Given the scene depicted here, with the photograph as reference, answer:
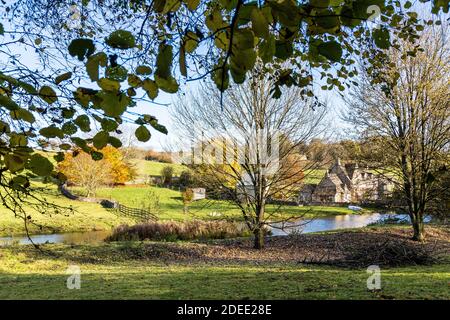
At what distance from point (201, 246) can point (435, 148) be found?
8.38 m

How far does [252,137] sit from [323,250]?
3.81 meters

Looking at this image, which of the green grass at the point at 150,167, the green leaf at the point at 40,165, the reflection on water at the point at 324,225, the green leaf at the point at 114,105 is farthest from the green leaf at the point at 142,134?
the green grass at the point at 150,167

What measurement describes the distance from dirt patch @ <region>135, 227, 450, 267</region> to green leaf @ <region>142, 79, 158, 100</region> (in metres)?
7.22

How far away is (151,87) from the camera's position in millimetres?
1333

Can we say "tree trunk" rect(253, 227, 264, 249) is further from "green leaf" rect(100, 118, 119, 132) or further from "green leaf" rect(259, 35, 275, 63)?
"green leaf" rect(259, 35, 275, 63)

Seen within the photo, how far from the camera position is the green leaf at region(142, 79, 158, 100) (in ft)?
4.35

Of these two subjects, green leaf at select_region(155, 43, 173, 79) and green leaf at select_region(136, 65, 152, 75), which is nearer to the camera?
green leaf at select_region(155, 43, 173, 79)

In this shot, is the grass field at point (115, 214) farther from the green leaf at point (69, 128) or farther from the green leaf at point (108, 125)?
the green leaf at point (108, 125)

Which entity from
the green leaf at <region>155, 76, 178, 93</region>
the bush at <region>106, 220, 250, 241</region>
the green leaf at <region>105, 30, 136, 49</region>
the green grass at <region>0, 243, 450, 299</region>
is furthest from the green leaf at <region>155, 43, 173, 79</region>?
the bush at <region>106, 220, 250, 241</region>

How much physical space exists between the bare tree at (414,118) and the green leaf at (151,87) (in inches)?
484

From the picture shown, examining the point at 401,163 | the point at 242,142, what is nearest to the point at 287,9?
the point at 242,142

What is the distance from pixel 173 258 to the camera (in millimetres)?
9953

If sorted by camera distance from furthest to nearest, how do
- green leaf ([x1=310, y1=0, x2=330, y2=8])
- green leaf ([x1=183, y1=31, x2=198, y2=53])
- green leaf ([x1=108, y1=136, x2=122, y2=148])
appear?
green leaf ([x1=108, y1=136, x2=122, y2=148]) < green leaf ([x1=183, y1=31, x2=198, y2=53]) < green leaf ([x1=310, y1=0, x2=330, y2=8])
